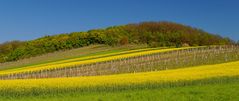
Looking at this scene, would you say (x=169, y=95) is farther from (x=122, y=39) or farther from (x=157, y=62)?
(x=122, y=39)

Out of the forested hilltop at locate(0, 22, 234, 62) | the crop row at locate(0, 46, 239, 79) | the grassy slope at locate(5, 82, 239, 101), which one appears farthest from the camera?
the forested hilltop at locate(0, 22, 234, 62)

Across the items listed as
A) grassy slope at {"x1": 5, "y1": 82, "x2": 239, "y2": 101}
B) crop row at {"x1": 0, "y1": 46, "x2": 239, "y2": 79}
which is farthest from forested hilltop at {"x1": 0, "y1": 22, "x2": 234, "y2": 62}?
grassy slope at {"x1": 5, "y1": 82, "x2": 239, "y2": 101}

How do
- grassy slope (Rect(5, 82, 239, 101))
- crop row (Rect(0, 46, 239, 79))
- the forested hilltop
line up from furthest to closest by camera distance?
the forested hilltop < crop row (Rect(0, 46, 239, 79)) < grassy slope (Rect(5, 82, 239, 101))

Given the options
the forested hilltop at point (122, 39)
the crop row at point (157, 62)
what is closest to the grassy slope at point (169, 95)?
the crop row at point (157, 62)

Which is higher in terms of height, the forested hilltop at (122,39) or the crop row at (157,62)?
the forested hilltop at (122,39)

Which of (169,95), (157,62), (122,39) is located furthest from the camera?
(122,39)

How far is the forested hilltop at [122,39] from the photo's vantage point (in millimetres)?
110562

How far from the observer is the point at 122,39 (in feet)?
359

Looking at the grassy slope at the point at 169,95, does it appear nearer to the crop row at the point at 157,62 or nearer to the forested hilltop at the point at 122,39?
the crop row at the point at 157,62

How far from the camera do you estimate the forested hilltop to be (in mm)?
110562

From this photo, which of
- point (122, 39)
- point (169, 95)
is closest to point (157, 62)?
point (169, 95)

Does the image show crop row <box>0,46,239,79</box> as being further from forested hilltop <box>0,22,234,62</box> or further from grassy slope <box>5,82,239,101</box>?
forested hilltop <box>0,22,234,62</box>

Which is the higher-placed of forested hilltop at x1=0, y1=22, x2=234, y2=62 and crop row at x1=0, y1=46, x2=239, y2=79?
forested hilltop at x1=0, y1=22, x2=234, y2=62

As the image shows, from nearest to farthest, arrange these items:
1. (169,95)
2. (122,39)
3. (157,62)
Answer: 1. (169,95)
2. (157,62)
3. (122,39)
